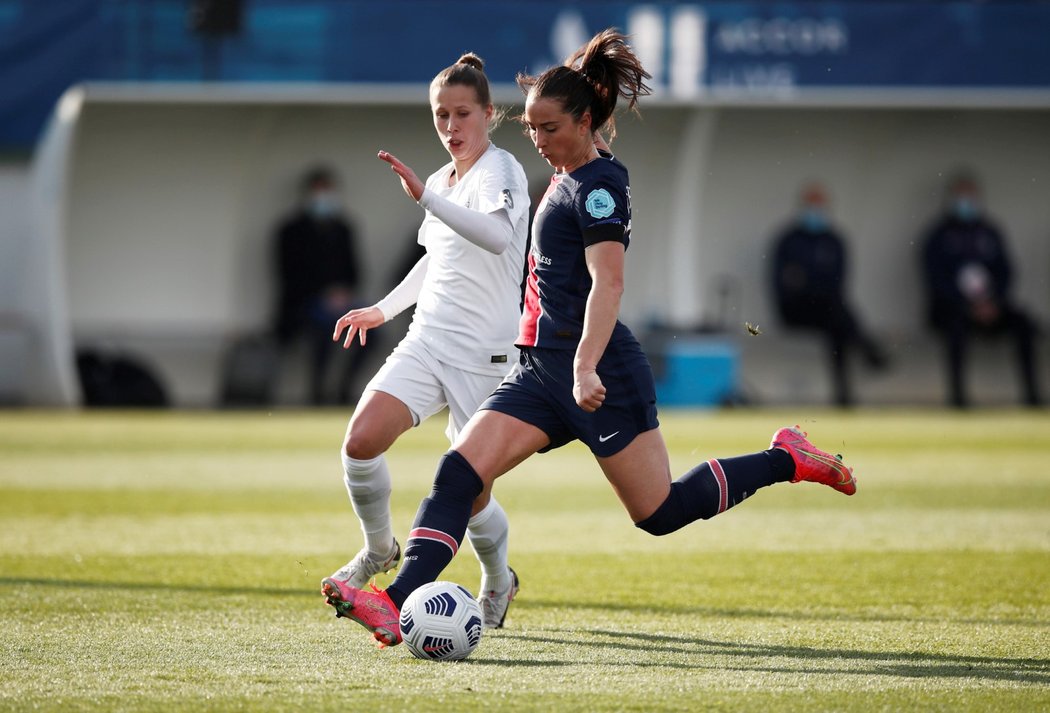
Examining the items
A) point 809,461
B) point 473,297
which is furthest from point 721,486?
point 473,297

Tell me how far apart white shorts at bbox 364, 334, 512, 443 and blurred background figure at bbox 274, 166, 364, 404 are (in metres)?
12.7

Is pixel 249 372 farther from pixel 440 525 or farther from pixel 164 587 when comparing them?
pixel 440 525

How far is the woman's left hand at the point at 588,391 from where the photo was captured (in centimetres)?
468

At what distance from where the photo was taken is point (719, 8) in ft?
56.7

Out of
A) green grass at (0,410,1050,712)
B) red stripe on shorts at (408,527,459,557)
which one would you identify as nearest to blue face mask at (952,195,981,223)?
green grass at (0,410,1050,712)

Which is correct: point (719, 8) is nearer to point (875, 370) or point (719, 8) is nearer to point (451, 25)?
point (451, 25)

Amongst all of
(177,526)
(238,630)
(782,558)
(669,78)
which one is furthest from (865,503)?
(669,78)

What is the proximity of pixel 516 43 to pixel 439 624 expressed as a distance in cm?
1305

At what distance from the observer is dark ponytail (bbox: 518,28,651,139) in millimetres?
4969

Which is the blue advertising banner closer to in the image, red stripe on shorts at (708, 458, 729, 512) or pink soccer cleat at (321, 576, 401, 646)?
red stripe on shorts at (708, 458, 729, 512)

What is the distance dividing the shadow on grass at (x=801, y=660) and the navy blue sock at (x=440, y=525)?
1.08ft

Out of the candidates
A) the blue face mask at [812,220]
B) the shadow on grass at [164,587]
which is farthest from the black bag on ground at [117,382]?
the shadow on grass at [164,587]

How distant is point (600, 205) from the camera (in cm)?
482

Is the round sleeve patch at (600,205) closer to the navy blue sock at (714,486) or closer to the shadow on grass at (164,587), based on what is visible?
the navy blue sock at (714,486)
